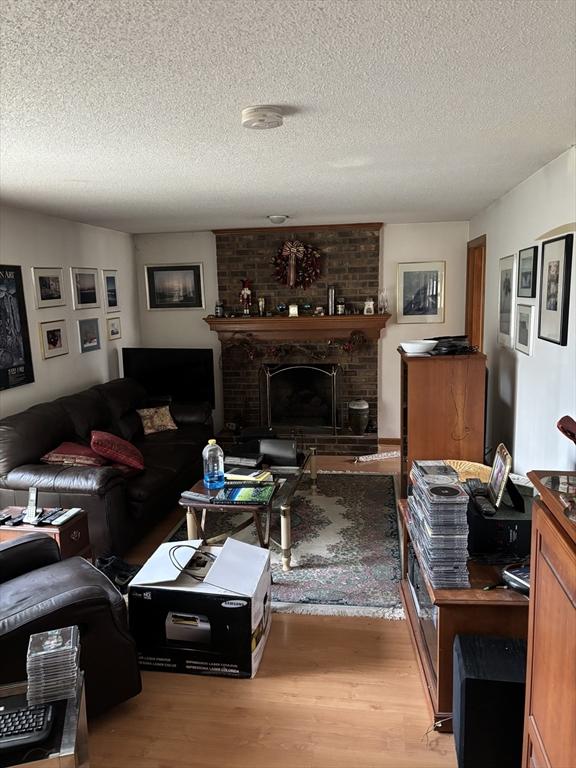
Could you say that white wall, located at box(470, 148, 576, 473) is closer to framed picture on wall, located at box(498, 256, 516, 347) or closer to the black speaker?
framed picture on wall, located at box(498, 256, 516, 347)

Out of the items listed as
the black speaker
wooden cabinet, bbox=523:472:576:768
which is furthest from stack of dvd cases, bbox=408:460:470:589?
wooden cabinet, bbox=523:472:576:768

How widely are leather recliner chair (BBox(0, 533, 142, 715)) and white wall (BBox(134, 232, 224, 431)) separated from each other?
4.19 m

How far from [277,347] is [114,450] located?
2647 millimetres

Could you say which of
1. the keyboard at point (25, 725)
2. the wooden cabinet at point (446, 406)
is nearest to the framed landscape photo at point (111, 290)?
Answer: the wooden cabinet at point (446, 406)

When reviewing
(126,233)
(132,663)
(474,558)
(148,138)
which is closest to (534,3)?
(148,138)

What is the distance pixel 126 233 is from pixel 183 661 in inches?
192

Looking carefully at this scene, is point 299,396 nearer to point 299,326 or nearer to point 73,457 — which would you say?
point 299,326

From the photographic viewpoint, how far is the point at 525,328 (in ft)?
12.1

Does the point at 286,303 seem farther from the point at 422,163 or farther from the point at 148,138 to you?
the point at 148,138

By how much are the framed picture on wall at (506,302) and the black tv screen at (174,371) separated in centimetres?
275

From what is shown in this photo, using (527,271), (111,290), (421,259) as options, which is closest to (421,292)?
(421,259)

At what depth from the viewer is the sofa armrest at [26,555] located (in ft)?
8.39

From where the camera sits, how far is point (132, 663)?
7.72 feet

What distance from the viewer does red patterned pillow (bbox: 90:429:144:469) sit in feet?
13.0
